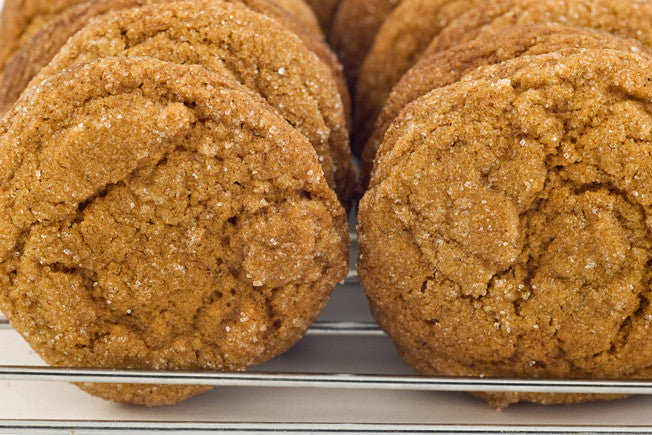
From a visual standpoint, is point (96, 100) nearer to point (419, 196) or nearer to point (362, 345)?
point (419, 196)

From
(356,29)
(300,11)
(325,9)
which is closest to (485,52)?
(300,11)

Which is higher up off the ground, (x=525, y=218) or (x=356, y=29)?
(x=356, y=29)

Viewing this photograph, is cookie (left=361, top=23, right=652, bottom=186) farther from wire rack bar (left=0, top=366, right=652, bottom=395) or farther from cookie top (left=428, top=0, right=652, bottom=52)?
wire rack bar (left=0, top=366, right=652, bottom=395)

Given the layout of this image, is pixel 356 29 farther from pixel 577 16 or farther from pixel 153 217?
pixel 153 217

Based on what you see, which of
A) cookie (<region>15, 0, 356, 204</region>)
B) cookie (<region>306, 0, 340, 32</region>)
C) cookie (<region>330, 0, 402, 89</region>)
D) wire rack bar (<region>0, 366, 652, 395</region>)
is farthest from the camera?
cookie (<region>306, 0, 340, 32</region>)

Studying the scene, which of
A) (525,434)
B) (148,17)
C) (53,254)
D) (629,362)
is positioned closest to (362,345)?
(525,434)

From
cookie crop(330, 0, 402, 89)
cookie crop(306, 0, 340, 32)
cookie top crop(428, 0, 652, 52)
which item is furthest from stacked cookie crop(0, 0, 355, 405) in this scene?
cookie crop(306, 0, 340, 32)
